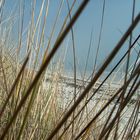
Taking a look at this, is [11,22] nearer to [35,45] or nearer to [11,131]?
[35,45]

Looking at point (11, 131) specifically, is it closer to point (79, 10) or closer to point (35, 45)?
point (35, 45)

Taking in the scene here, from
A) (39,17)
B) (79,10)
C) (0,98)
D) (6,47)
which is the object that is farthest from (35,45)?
(79,10)

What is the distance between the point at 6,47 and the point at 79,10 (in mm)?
1490

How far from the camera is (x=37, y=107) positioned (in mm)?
1017

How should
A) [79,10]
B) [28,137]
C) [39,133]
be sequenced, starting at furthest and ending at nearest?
1. [39,133]
2. [28,137]
3. [79,10]

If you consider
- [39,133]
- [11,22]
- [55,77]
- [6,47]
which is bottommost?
[39,133]

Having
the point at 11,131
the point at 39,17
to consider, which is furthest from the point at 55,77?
the point at 11,131

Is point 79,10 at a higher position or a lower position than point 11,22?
lower

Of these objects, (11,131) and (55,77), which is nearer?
(11,131)

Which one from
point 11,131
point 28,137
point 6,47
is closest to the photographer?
point 11,131

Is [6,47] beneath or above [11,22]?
beneath

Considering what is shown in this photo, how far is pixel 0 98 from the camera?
47.8 inches

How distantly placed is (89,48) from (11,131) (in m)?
0.38

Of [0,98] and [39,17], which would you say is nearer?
[39,17]
